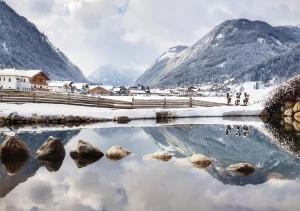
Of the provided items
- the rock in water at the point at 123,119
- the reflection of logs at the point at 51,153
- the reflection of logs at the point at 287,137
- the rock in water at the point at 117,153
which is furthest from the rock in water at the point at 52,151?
the rock in water at the point at 123,119

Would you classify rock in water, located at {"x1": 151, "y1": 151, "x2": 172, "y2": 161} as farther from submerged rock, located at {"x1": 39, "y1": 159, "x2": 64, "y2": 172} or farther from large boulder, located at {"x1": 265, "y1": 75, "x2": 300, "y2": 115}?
large boulder, located at {"x1": 265, "y1": 75, "x2": 300, "y2": 115}

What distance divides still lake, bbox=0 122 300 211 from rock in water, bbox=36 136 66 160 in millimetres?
388

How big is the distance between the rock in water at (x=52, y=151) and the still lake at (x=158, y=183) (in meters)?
0.39

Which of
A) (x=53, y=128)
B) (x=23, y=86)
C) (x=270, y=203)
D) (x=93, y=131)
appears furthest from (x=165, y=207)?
(x=23, y=86)

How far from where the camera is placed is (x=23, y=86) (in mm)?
106812

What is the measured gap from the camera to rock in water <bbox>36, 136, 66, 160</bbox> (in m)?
18.8

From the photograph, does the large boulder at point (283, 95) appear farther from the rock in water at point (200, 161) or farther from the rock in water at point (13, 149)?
the rock in water at point (13, 149)

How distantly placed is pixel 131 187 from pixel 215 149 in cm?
1024

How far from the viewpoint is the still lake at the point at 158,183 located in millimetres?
12016

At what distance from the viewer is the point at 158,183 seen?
47.6 feet

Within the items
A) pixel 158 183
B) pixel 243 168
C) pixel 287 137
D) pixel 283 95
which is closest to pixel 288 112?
pixel 283 95

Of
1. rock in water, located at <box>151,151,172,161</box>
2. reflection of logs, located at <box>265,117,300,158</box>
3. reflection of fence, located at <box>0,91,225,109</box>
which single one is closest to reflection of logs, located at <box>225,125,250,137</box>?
reflection of logs, located at <box>265,117,300,158</box>

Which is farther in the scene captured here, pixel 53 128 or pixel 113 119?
pixel 113 119

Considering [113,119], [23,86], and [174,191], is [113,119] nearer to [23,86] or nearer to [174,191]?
[174,191]
